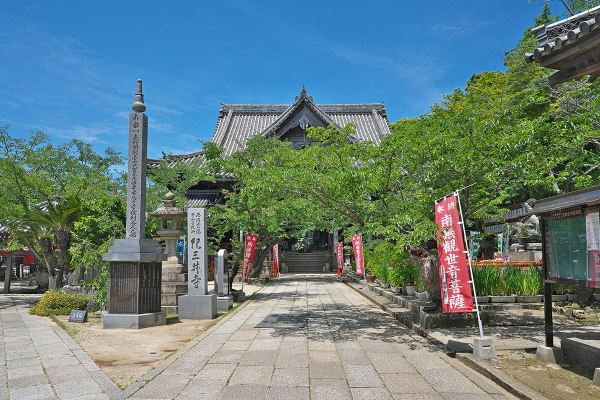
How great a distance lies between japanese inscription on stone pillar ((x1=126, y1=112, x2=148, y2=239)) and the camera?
9.78 meters

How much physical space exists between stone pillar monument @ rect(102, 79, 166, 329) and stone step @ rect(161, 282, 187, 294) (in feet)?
8.39

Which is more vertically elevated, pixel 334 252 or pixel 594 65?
pixel 594 65

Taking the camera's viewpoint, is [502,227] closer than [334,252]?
Yes

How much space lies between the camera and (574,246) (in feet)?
18.0

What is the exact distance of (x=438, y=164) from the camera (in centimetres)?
762

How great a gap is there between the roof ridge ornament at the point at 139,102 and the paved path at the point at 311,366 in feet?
19.1

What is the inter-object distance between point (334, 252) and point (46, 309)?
1988 centimetres

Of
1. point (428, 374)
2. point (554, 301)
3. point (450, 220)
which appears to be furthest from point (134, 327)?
point (554, 301)

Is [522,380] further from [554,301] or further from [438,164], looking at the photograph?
[554,301]

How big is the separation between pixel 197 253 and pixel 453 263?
6872 mm

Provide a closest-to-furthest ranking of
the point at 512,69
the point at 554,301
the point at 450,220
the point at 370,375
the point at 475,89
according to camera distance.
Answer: the point at 370,375 → the point at 450,220 → the point at 554,301 → the point at 512,69 → the point at 475,89

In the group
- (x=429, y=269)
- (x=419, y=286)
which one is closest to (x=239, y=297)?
(x=419, y=286)

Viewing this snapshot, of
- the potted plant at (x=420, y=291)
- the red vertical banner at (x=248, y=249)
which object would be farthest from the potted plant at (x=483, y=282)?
the red vertical banner at (x=248, y=249)

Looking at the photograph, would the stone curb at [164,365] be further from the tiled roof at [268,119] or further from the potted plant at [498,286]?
the tiled roof at [268,119]
